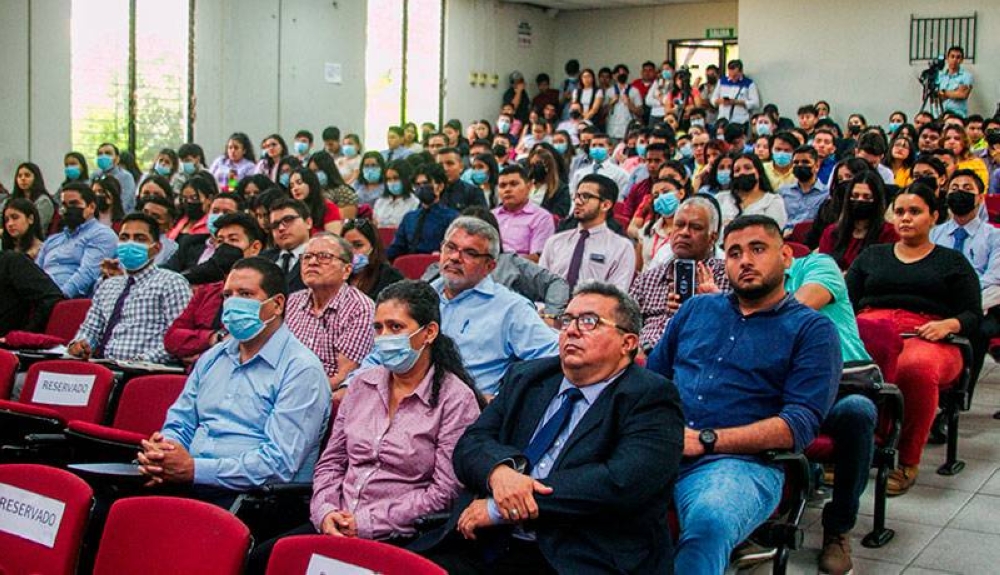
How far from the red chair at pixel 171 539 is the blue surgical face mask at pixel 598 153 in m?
7.75

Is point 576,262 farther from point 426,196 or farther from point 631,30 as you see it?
point 631,30

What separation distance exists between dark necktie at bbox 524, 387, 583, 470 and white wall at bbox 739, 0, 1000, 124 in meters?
11.9

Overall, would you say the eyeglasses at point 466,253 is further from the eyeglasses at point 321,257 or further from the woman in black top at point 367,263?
the woman in black top at point 367,263

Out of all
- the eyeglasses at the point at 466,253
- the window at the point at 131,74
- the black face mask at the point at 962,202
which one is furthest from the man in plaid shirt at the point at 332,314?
the window at the point at 131,74

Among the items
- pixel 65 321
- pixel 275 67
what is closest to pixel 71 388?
pixel 65 321

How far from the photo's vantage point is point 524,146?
13258 millimetres

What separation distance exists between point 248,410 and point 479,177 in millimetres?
6130

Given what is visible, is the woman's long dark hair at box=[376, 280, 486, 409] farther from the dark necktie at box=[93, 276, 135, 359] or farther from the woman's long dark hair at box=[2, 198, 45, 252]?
the woman's long dark hair at box=[2, 198, 45, 252]

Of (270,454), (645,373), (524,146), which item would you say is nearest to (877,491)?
(645,373)

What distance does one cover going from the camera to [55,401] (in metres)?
4.11

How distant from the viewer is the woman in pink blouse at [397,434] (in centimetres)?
309

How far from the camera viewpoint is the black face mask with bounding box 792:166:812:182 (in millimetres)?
7934

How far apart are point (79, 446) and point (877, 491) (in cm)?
263

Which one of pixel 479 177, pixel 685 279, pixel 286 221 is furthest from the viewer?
pixel 479 177
